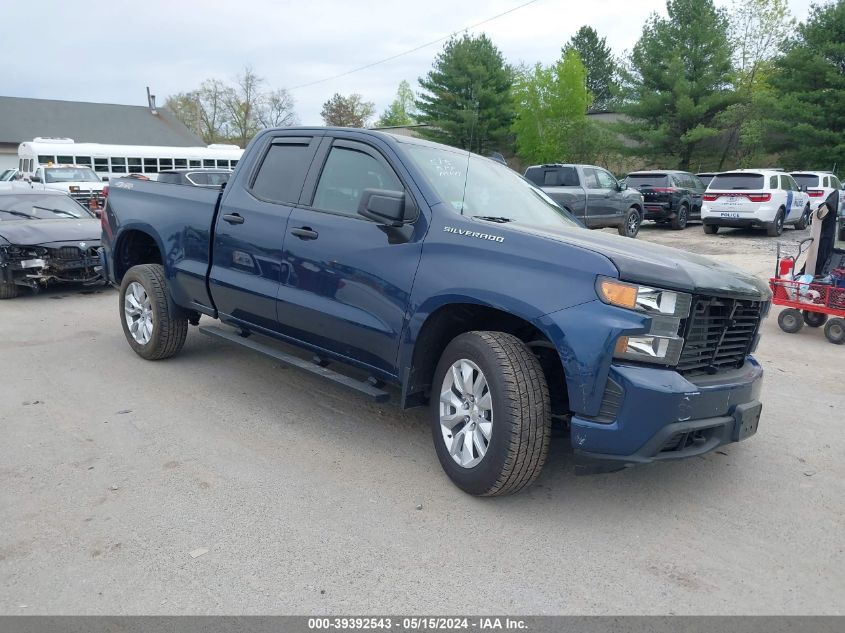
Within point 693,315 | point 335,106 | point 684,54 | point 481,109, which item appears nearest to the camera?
point 693,315

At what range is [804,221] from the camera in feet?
68.9

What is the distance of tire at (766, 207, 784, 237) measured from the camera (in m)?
18.2

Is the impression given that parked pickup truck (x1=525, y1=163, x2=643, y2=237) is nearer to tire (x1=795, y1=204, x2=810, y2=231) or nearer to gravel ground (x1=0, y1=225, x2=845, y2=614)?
tire (x1=795, y1=204, x2=810, y2=231)

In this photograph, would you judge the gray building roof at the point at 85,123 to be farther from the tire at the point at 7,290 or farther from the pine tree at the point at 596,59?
the tire at the point at 7,290

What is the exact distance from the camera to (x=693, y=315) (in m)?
3.39

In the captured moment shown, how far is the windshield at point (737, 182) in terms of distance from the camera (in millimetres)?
18078

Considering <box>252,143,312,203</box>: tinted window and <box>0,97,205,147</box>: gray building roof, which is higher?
<box>0,97,205,147</box>: gray building roof

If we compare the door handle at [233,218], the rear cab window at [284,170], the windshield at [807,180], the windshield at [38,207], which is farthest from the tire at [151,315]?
the windshield at [807,180]

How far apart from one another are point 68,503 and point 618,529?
113 inches

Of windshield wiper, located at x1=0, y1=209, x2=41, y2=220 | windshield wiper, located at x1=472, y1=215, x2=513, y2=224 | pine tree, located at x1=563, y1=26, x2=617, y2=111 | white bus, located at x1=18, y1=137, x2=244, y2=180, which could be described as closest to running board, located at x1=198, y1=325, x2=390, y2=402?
windshield wiper, located at x1=472, y1=215, x2=513, y2=224

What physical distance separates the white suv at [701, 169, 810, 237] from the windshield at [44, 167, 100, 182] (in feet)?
66.2

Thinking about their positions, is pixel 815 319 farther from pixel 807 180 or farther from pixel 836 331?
pixel 807 180

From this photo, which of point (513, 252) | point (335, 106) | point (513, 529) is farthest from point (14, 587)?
point (335, 106)
